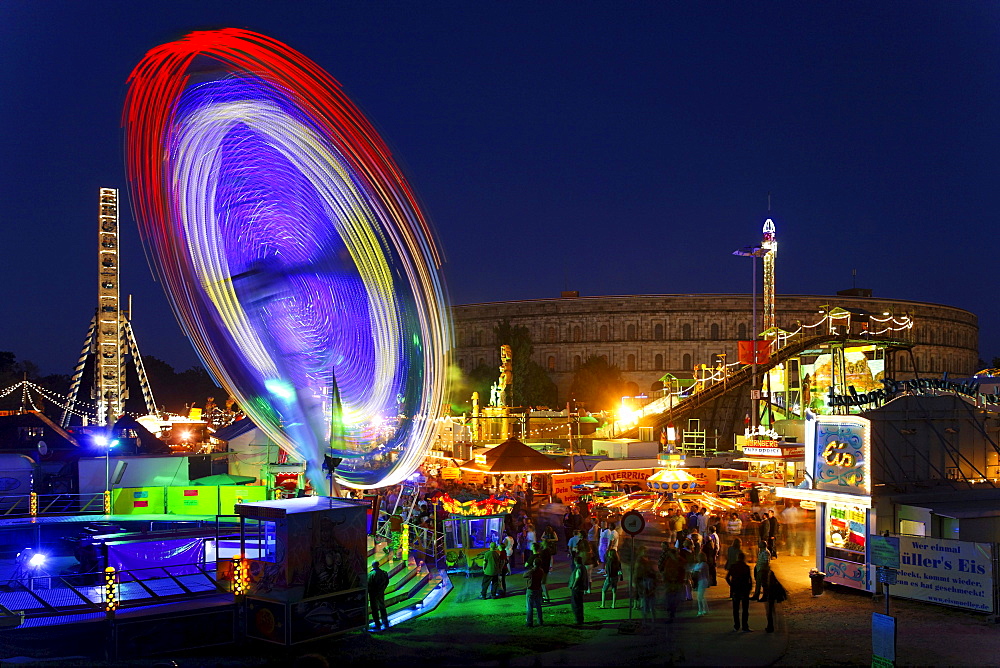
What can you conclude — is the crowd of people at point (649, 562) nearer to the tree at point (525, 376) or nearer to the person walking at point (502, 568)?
the person walking at point (502, 568)

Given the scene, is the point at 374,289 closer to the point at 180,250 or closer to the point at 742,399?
the point at 180,250

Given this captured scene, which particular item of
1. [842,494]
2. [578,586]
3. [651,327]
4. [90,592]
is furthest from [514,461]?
[651,327]

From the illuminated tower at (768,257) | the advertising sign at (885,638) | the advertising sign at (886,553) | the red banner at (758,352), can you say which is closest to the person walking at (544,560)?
the advertising sign at (886,553)

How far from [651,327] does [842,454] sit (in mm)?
90964

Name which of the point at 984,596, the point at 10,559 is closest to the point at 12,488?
the point at 10,559

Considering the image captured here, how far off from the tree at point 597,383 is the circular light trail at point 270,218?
80.0m

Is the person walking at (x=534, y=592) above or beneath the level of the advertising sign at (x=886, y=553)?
beneath

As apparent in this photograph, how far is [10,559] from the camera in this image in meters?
20.6

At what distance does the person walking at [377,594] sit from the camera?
15.1m

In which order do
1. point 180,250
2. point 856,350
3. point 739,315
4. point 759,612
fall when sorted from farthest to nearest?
point 739,315, point 856,350, point 180,250, point 759,612

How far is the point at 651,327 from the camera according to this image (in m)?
110

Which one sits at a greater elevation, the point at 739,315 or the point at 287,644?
the point at 739,315

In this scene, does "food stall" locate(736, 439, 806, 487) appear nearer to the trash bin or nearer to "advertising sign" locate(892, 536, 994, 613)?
the trash bin

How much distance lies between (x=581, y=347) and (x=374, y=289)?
298 ft
